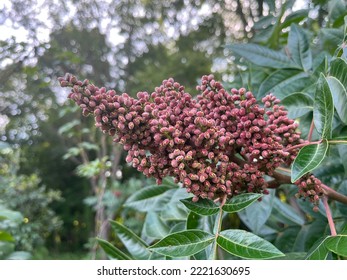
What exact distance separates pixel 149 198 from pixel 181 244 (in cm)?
61

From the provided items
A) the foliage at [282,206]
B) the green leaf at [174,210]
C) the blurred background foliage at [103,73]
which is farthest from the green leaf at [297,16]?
the blurred background foliage at [103,73]

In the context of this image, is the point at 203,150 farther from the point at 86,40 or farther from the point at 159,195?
the point at 86,40

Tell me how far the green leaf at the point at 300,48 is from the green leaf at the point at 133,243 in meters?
0.68

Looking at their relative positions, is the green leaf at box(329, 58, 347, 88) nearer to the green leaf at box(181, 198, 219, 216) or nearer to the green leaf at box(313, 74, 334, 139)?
the green leaf at box(313, 74, 334, 139)

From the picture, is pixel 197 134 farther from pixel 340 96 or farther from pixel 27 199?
pixel 27 199

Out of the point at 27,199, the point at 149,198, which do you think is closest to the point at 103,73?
the point at 27,199

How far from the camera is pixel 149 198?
128cm

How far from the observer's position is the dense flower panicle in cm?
69

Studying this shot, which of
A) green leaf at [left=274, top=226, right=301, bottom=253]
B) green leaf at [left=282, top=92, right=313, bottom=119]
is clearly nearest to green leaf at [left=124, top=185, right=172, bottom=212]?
green leaf at [left=274, top=226, right=301, bottom=253]

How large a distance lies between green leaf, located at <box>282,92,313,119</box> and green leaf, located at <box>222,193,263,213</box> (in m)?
0.36

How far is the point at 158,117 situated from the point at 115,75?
5.89 m

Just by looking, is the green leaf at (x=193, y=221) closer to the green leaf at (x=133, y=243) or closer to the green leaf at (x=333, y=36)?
the green leaf at (x=133, y=243)

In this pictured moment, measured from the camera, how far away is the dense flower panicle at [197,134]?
69cm
